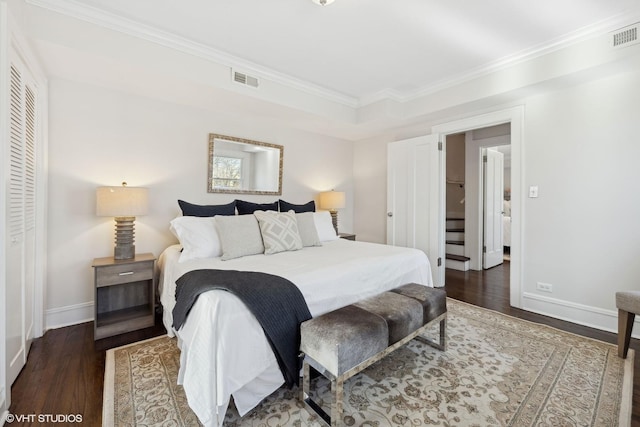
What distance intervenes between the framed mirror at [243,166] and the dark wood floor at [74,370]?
5.46ft

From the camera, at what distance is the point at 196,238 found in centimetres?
245

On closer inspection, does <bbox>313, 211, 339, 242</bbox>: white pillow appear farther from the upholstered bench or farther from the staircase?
the staircase

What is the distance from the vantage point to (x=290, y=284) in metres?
1.71

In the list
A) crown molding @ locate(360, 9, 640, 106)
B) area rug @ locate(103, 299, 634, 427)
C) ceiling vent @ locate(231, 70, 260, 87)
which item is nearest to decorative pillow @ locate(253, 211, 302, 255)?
area rug @ locate(103, 299, 634, 427)

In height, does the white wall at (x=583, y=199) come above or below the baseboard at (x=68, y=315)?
above

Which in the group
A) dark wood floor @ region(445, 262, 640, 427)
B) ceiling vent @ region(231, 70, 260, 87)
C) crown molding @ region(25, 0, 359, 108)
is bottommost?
dark wood floor @ region(445, 262, 640, 427)

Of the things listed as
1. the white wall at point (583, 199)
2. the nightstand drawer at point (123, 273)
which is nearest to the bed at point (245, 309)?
the nightstand drawer at point (123, 273)

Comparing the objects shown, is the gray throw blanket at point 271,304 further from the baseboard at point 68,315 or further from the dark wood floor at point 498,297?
the dark wood floor at point 498,297

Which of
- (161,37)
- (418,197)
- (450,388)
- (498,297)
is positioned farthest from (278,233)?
(498,297)

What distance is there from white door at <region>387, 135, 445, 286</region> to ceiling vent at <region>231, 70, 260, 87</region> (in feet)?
7.38

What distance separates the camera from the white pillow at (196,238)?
2.39 m

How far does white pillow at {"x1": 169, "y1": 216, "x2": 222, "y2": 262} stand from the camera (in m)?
2.39

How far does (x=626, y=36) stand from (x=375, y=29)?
1.96m

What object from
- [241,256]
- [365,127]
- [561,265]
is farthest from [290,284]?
[365,127]
